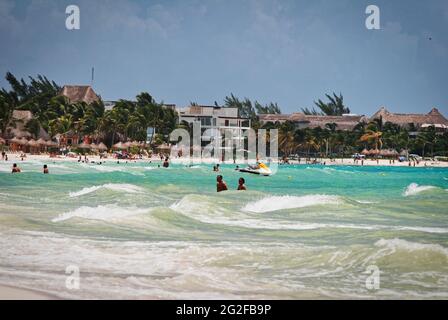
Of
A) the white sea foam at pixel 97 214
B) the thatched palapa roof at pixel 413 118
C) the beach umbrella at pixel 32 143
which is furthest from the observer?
the thatched palapa roof at pixel 413 118

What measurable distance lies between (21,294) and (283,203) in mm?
8225

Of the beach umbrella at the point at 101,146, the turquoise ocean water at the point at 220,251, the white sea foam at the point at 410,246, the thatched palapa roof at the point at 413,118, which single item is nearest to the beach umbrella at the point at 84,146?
the beach umbrella at the point at 101,146

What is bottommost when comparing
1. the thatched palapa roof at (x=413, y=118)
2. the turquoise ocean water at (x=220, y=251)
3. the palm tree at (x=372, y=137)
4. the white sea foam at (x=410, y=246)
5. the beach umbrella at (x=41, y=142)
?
the turquoise ocean water at (x=220, y=251)

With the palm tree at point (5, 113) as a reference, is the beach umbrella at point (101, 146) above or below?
below

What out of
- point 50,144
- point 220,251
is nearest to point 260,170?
point 50,144

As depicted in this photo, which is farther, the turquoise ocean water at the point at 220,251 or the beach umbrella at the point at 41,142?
the beach umbrella at the point at 41,142

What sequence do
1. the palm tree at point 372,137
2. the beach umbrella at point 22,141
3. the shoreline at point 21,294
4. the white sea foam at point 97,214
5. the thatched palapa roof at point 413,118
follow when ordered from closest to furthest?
the shoreline at point 21,294, the white sea foam at point 97,214, the beach umbrella at point 22,141, the palm tree at point 372,137, the thatched palapa roof at point 413,118

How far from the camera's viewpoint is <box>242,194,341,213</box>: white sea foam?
11.4 meters

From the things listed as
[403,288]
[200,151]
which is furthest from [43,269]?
[200,151]

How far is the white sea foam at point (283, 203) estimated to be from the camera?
11414mm

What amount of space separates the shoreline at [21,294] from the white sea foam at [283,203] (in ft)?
21.4

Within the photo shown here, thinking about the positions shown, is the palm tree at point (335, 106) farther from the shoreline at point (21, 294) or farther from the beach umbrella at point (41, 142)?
the shoreline at point (21, 294)
